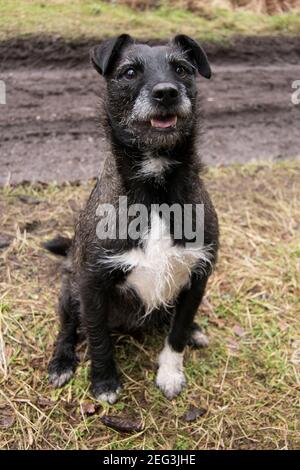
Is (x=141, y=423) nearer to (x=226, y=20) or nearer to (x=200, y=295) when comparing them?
(x=200, y=295)

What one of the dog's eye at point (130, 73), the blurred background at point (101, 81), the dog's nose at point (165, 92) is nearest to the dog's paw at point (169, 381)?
the dog's nose at point (165, 92)

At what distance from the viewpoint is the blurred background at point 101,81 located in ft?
18.8

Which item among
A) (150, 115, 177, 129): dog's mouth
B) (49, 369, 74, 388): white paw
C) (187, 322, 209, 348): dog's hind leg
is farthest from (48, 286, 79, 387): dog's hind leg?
(150, 115, 177, 129): dog's mouth

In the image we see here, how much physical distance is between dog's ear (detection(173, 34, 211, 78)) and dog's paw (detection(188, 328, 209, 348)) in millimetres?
1748

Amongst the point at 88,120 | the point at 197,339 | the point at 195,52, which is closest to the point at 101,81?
the point at 88,120

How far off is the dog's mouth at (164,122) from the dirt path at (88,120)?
207 centimetres

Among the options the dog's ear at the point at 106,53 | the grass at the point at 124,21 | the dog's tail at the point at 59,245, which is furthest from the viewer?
the grass at the point at 124,21

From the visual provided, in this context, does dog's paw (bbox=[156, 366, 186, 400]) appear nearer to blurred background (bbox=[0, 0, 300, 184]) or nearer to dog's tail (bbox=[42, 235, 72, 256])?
dog's tail (bbox=[42, 235, 72, 256])

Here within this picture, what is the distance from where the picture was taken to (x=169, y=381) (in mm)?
3402

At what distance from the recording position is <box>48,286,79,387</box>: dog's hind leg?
3.40 m

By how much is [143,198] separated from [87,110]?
11.6 ft

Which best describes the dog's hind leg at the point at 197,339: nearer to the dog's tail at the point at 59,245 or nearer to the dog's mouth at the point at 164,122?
the dog's tail at the point at 59,245
